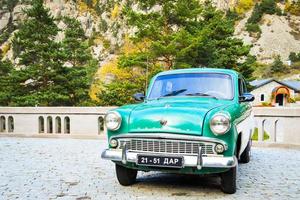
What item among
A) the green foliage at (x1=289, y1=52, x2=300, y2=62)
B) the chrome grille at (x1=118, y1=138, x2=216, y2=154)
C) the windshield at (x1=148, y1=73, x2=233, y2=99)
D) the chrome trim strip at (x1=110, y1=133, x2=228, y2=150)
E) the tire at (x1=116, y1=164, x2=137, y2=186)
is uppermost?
the green foliage at (x1=289, y1=52, x2=300, y2=62)

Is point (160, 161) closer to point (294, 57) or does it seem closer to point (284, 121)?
point (284, 121)

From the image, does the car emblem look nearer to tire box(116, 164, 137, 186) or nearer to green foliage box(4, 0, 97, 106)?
tire box(116, 164, 137, 186)

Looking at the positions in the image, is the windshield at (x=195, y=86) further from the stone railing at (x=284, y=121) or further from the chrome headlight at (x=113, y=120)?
the stone railing at (x=284, y=121)

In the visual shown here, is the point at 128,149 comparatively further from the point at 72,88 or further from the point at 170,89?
the point at 72,88

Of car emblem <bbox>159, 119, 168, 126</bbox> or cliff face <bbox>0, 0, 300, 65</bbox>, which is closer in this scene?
car emblem <bbox>159, 119, 168, 126</bbox>

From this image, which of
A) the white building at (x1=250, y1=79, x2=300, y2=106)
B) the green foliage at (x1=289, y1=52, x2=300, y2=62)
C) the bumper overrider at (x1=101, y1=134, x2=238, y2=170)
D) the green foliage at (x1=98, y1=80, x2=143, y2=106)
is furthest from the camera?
the green foliage at (x1=289, y1=52, x2=300, y2=62)

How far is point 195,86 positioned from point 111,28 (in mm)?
97889

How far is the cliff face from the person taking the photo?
9031 centimetres

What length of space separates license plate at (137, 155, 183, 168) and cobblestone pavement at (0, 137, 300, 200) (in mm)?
506

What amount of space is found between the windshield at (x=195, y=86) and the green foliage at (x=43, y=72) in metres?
26.0

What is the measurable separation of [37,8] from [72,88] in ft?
27.0

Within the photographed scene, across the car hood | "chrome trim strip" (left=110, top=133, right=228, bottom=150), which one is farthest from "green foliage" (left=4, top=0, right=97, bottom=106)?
"chrome trim strip" (left=110, top=133, right=228, bottom=150)

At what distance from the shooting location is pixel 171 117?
5.42 metres

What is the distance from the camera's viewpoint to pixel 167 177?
6.98 meters
